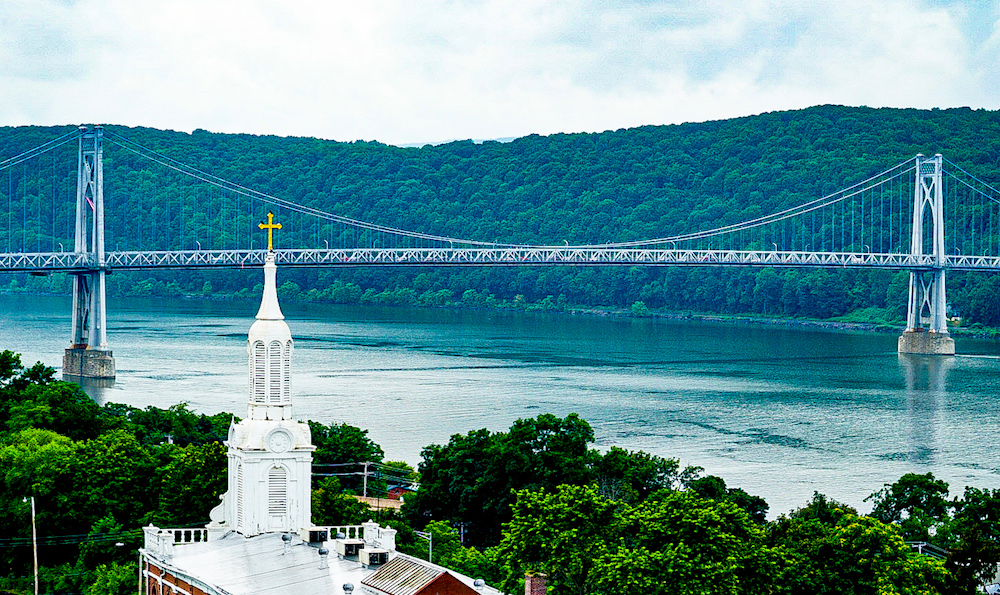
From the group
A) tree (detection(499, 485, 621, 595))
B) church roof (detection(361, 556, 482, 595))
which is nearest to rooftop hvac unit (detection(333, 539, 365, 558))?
church roof (detection(361, 556, 482, 595))

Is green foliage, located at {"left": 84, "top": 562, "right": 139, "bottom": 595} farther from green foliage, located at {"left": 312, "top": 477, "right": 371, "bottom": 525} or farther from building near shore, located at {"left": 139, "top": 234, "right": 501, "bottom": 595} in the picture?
building near shore, located at {"left": 139, "top": 234, "right": 501, "bottom": 595}

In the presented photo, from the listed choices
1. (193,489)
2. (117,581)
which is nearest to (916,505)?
(193,489)

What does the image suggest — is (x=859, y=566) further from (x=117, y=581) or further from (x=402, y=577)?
(x=117, y=581)

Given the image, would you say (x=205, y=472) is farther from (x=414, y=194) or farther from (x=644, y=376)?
(x=414, y=194)

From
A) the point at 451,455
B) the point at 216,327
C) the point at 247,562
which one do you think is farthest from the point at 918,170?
the point at 247,562

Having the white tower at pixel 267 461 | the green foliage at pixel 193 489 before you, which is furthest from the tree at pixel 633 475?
the white tower at pixel 267 461

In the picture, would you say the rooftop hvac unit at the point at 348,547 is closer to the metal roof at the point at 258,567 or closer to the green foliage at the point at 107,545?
the metal roof at the point at 258,567

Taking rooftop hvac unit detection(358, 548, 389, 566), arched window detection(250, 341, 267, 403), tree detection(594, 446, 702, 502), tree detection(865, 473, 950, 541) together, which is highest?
arched window detection(250, 341, 267, 403)
